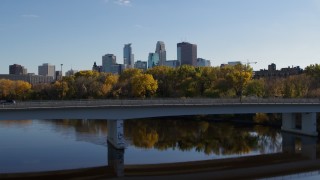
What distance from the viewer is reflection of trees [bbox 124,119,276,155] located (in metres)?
55.1

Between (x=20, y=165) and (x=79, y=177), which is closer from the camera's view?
(x=79, y=177)

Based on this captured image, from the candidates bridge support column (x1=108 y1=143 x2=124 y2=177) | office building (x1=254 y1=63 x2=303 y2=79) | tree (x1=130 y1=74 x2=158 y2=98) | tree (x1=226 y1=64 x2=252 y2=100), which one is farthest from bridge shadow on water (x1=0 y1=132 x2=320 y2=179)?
office building (x1=254 y1=63 x2=303 y2=79)

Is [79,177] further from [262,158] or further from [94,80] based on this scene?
[94,80]

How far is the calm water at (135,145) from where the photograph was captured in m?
44.5

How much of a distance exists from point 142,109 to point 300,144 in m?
22.0

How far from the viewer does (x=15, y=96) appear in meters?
125

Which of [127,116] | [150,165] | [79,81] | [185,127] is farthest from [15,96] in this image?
[150,165]

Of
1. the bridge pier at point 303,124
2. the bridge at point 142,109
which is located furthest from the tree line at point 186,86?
the bridge at point 142,109

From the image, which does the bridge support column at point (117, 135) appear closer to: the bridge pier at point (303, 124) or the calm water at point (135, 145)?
the calm water at point (135, 145)

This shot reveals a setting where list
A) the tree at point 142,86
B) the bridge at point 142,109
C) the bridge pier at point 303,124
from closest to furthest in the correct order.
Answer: the bridge at point 142,109 → the bridge pier at point 303,124 → the tree at point 142,86

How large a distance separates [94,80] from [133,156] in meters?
72.2

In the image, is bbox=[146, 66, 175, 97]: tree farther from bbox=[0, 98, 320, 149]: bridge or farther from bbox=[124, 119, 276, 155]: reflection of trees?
bbox=[0, 98, 320, 149]: bridge

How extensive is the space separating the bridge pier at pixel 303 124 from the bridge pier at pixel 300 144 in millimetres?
1221

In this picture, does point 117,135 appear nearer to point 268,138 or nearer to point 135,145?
point 135,145
